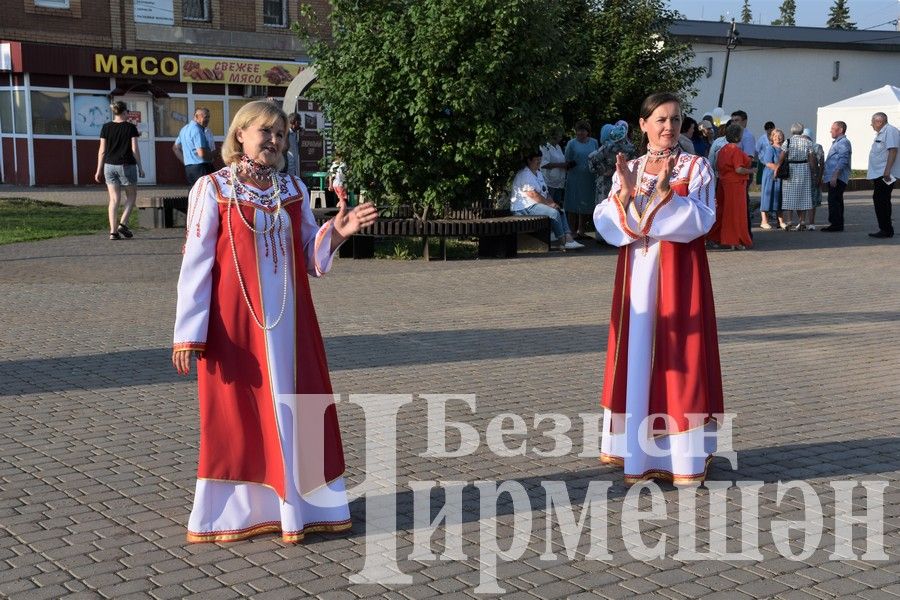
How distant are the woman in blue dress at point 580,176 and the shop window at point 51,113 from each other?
18.4 m

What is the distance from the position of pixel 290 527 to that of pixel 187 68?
2957 cm

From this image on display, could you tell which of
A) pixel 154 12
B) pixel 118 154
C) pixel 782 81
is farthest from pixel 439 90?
pixel 782 81

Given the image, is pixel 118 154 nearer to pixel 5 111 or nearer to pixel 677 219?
pixel 677 219

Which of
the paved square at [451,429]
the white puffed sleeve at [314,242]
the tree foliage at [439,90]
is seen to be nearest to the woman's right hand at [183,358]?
the white puffed sleeve at [314,242]

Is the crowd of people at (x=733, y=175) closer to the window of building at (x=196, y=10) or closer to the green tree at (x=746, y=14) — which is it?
the window of building at (x=196, y=10)

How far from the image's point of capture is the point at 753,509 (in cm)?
531

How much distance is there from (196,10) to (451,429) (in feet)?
94.6

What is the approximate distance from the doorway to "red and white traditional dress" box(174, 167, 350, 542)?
2842 cm

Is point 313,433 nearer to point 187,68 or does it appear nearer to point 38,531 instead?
point 38,531

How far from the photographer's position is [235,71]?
3350cm

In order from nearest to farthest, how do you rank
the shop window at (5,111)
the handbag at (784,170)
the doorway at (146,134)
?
the handbag at (784,170)
the shop window at (5,111)
the doorway at (146,134)

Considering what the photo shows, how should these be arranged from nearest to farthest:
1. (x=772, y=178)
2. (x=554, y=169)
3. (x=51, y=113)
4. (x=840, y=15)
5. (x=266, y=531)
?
(x=266, y=531), (x=554, y=169), (x=772, y=178), (x=51, y=113), (x=840, y=15)

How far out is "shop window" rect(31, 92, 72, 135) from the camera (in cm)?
3031

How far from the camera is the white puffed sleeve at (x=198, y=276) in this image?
470cm
